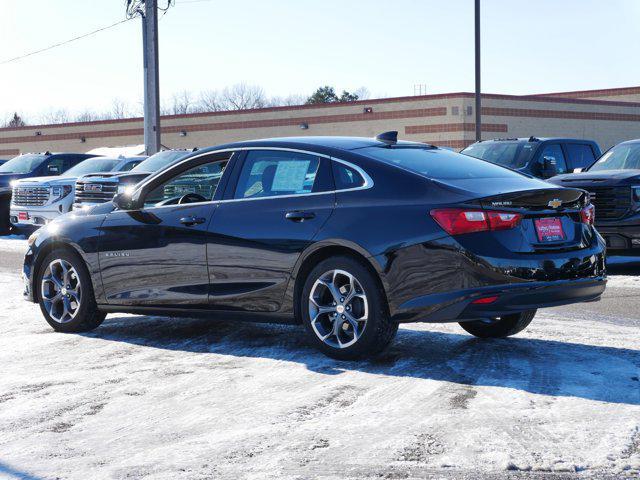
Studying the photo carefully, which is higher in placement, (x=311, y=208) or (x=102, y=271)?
(x=311, y=208)

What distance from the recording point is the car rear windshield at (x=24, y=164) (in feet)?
78.9

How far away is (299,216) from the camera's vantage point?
7395 mm

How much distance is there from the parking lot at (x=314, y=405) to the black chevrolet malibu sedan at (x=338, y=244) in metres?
0.35

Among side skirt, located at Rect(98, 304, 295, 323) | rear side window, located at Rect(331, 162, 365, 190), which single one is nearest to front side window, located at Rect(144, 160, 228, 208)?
side skirt, located at Rect(98, 304, 295, 323)

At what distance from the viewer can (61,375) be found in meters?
7.03

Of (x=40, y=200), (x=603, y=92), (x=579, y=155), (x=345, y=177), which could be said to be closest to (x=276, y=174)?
(x=345, y=177)

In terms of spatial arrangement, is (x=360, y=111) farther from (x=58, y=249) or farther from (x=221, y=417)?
(x=221, y=417)

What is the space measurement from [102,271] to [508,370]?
3.56 metres

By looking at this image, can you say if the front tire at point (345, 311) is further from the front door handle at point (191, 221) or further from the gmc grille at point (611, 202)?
the gmc grille at point (611, 202)

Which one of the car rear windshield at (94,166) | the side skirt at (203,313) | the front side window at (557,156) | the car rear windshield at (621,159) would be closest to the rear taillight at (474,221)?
the side skirt at (203,313)

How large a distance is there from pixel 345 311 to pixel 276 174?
1.27 meters

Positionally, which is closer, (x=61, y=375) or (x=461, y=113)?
(x=61, y=375)

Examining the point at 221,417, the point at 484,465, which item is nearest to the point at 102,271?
the point at 221,417

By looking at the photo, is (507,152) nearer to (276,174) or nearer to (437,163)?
(437,163)
